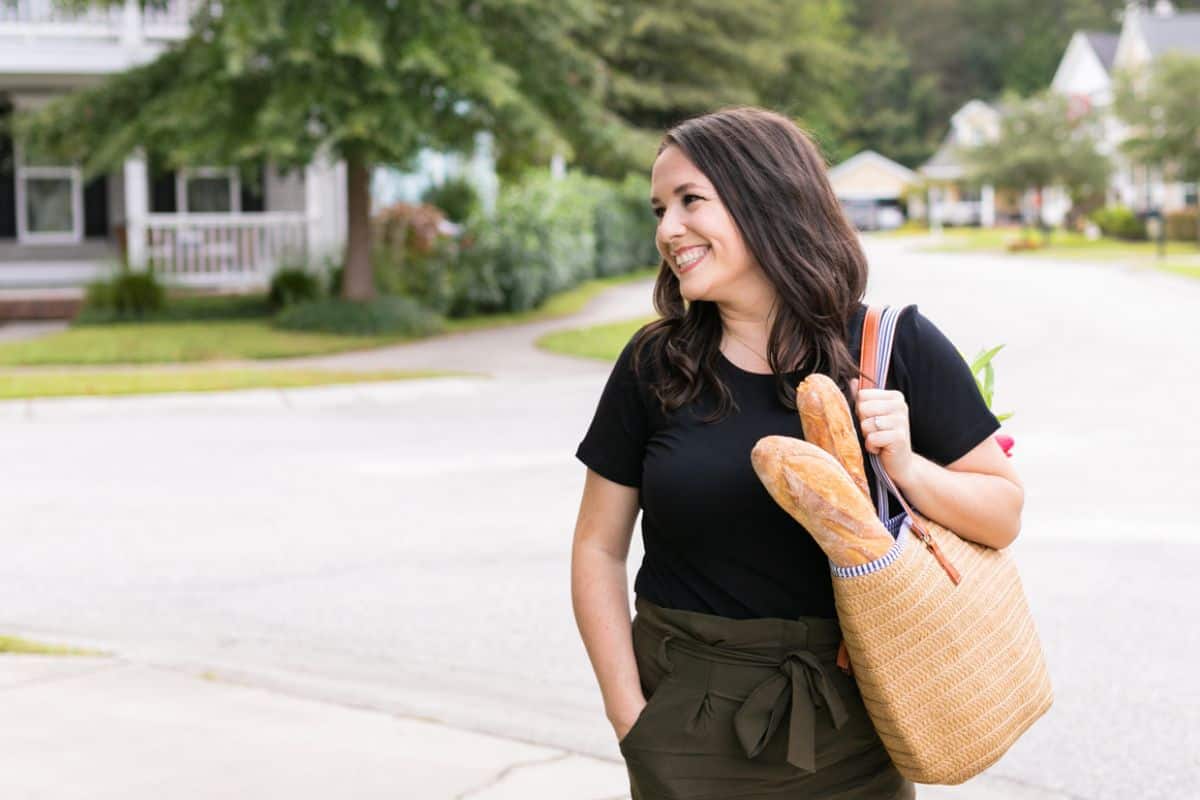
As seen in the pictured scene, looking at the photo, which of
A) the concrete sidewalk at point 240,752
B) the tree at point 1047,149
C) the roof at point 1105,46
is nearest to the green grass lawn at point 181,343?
the concrete sidewalk at point 240,752

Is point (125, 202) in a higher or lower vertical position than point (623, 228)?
higher

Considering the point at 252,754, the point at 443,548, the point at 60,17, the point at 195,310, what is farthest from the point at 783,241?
the point at 60,17

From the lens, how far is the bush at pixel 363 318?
21.1m

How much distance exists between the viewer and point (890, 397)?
253cm

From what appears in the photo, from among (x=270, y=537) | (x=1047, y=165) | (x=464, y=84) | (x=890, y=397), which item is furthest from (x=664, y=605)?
(x=1047, y=165)

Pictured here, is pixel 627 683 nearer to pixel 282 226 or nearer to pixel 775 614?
pixel 775 614

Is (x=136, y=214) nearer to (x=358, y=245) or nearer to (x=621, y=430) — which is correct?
(x=358, y=245)

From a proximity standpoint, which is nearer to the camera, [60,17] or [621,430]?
[621,430]

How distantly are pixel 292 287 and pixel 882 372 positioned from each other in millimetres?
21835

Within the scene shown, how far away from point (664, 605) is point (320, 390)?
13.1 metres

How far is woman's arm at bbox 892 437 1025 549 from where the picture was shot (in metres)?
2.54

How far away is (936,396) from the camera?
104 inches

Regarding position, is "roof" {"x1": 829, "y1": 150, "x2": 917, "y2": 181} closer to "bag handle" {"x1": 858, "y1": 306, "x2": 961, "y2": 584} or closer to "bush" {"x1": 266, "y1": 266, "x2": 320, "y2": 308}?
"bush" {"x1": 266, "y1": 266, "x2": 320, "y2": 308}

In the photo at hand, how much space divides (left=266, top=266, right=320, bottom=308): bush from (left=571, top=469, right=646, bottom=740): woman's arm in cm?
2121
